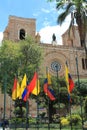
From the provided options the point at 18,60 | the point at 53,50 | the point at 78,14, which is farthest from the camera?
the point at 53,50

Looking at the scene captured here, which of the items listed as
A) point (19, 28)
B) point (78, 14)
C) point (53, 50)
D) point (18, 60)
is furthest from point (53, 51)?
point (78, 14)

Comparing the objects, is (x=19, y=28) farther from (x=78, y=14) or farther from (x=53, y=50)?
(x=78, y=14)

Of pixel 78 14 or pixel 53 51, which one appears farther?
pixel 53 51

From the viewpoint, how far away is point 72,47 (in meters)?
48.9

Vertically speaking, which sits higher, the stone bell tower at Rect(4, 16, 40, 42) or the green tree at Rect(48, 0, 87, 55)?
the stone bell tower at Rect(4, 16, 40, 42)

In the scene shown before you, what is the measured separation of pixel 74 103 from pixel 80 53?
16764mm

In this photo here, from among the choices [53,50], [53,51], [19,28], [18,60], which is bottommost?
[18,60]

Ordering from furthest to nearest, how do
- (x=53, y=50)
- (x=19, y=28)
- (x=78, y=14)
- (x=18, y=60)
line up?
1. (x=19, y=28)
2. (x=53, y=50)
3. (x=18, y=60)
4. (x=78, y=14)

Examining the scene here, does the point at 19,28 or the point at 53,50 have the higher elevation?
the point at 19,28

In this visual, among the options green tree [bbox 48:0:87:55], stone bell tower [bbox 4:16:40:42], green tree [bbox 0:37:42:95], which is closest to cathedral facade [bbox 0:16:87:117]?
stone bell tower [bbox 4:16:40:42]

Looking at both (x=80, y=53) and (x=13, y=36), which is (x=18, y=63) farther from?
(x=80, y=53)

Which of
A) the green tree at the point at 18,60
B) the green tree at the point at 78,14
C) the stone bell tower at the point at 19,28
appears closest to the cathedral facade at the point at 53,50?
the stone bell tower at the point at 19,28

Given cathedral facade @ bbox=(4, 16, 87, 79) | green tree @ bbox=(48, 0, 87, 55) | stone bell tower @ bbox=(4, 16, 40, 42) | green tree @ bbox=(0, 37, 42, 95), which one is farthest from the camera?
stone bell tower @ bbox=(4, 16, 40, 42)

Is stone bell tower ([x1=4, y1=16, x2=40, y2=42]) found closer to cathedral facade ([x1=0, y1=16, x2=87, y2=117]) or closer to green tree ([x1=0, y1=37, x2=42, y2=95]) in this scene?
cathedral facade ([x1=0, y1=16, x2=87, y2=117])
